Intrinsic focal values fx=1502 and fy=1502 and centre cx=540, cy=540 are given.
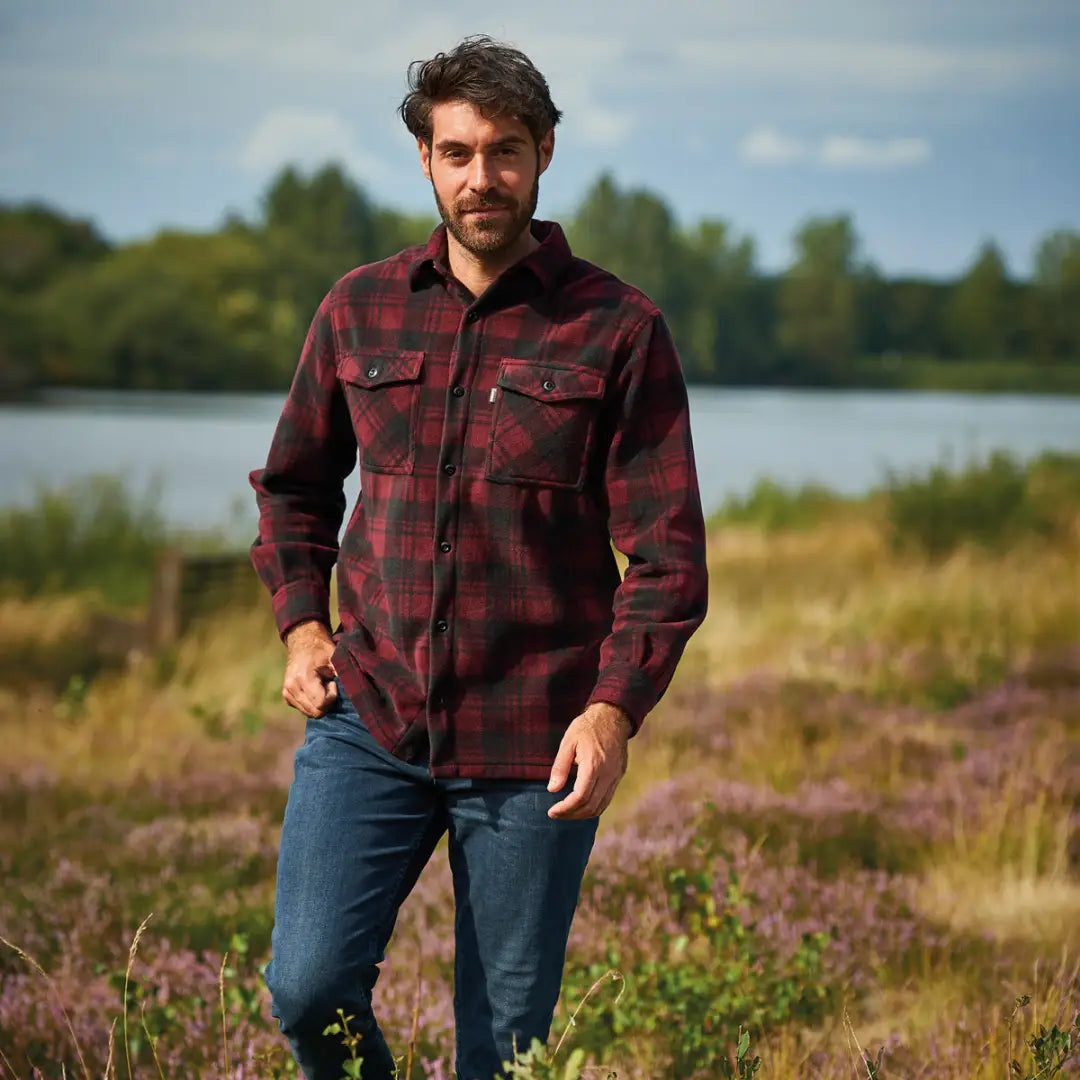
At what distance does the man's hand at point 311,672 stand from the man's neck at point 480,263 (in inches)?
30.0

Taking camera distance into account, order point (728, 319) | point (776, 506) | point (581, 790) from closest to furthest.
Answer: point (581, 790) < point (776, 506) < point (728, 319)

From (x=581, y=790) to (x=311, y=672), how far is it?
0.64m

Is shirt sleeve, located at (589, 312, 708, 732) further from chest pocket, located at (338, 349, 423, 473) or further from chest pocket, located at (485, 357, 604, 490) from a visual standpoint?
chest pocket, located at (338, 349, 423, 473)

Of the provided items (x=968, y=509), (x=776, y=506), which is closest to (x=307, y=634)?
(x=968, y=509)

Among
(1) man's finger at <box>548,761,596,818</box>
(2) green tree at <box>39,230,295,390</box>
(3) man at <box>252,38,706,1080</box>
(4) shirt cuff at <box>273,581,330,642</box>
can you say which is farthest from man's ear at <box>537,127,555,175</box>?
(2) green tree at <box>39,230,295,390</box>

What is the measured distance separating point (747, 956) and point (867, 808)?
88.2 inches

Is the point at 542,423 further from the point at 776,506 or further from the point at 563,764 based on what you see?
the point at 776,506

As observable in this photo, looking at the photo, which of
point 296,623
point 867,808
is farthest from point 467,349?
point 867,808

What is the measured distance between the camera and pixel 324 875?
2730mm

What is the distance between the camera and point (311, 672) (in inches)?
115

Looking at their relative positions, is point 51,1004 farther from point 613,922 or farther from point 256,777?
point 256,777

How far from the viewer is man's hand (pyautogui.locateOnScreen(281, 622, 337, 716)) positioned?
9.52ft

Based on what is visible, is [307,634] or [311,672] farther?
[307,634]

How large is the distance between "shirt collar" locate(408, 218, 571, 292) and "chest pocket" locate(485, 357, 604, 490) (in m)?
0.19
